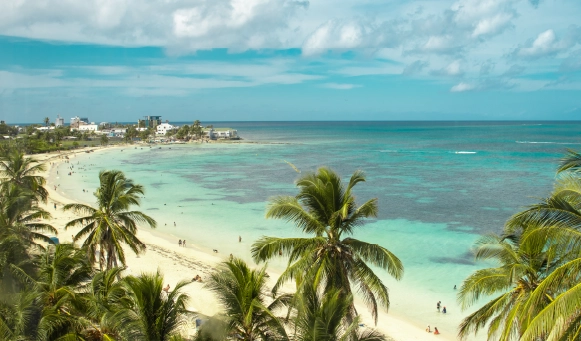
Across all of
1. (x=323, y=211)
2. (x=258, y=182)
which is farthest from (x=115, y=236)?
(x=258, y=182)

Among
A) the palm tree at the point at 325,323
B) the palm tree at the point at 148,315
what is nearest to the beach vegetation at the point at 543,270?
the palm tree at the point at 325,323

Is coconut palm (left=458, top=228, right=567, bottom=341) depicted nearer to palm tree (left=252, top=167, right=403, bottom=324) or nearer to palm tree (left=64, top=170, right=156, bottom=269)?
palm tree (left=252, top=167, right=403, bottom=324)

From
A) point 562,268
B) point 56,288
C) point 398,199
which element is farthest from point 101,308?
point 398,199

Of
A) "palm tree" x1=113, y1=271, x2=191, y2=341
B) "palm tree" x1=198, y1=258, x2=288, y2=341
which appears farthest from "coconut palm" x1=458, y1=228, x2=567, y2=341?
"palm tree" x1=113, y1=271, x2=191, y2=341

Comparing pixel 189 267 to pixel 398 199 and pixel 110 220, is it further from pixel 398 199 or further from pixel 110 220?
pixel 398 199

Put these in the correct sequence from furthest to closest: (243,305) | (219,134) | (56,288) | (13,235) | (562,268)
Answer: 1. (219,134)
2. (13,235)
3. (56,288)
4. (243,305)
5. (562,268)
